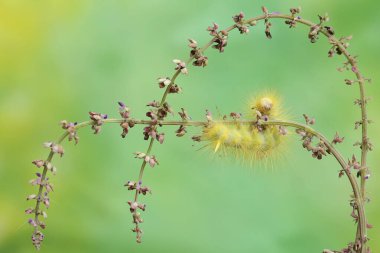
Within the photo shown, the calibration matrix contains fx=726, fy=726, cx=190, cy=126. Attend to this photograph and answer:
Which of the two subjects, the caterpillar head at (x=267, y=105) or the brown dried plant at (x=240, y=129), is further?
the caterpillar head at (x=267, y=105)

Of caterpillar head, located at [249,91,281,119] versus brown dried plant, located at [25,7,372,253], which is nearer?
brown dried plant, located at [25,7,372,253]

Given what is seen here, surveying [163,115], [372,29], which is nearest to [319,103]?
[372,29]

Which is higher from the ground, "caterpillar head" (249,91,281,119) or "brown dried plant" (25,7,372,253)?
"caterpillar head" (249,91,281,119)

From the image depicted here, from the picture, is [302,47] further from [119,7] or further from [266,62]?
[119,7]

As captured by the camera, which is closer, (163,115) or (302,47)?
(163,115)

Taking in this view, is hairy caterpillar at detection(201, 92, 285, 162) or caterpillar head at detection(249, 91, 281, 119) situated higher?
caterpillar head at detection(249, 91, 281, 119)

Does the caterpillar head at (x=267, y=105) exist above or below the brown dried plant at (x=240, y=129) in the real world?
above

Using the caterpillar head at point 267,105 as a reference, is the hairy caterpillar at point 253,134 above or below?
below

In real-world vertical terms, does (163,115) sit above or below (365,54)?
below
